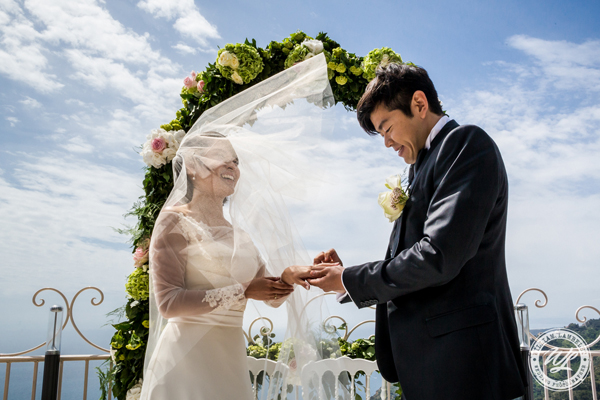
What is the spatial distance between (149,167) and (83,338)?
1.72 metres

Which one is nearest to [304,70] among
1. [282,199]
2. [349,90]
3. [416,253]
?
[282,199]

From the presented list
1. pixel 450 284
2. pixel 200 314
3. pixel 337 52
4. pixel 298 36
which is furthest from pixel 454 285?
pixel 298 36

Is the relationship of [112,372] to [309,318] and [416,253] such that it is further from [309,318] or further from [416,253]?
[416,253]

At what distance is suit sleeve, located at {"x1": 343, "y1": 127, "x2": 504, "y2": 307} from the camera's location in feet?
5.20

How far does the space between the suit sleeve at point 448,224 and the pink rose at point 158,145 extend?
264 centimetres

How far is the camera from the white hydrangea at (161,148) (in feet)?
12.6

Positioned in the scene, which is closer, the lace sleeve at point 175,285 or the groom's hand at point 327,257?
the lace sleeve at point 175,285

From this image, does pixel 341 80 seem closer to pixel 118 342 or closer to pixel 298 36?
pixel 298 36

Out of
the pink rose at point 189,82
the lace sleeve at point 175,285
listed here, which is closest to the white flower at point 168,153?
the pink rose at point 189,82

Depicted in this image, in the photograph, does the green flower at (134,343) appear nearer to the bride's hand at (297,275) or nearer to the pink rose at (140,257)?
the pink rose at (140,257)

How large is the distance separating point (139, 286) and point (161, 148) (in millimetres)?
1254

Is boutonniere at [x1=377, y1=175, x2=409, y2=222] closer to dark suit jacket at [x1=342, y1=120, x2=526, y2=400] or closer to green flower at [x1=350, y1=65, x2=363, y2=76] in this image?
dark suit jacket at [x1=342, y1=120, x2=526, y2=400]

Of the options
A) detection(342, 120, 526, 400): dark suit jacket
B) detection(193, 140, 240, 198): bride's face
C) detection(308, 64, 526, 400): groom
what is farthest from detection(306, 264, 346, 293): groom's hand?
detection(193, 140, 240, 198): bride's face

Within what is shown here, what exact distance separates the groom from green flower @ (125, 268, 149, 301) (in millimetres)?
2399
